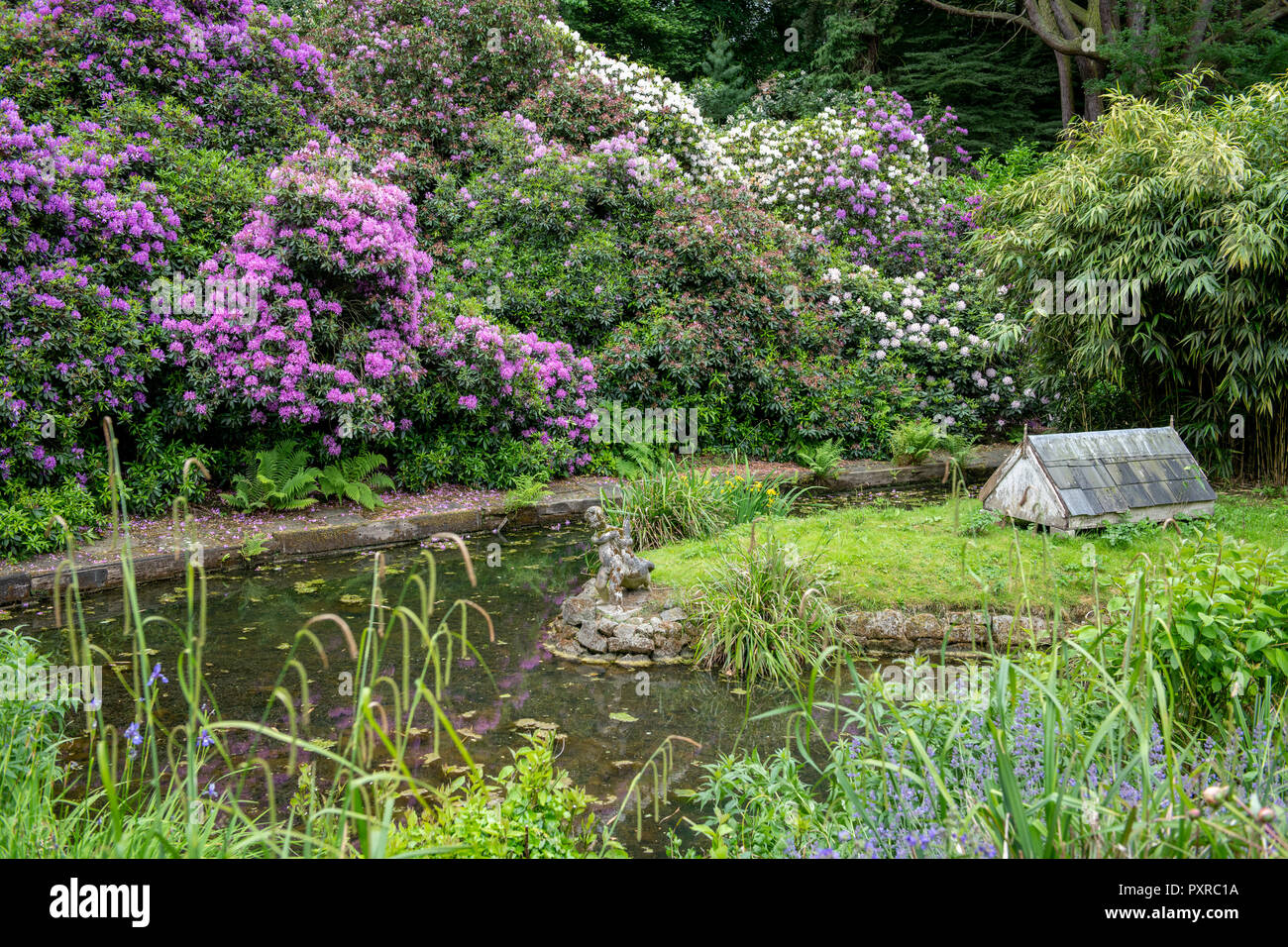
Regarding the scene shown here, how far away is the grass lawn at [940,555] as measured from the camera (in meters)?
5.32

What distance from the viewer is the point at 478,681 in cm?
477

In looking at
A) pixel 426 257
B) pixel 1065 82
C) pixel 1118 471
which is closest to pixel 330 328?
pixel 426 257

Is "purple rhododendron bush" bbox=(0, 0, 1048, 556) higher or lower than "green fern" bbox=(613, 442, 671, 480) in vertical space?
higher

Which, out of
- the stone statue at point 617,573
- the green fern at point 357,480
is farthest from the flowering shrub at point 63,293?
the stone statue at point 617,573

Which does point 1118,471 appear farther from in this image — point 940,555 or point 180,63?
point 180,63

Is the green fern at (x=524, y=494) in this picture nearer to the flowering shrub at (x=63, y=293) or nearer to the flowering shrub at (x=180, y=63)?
the flowering shrub at (x=63, y=293)

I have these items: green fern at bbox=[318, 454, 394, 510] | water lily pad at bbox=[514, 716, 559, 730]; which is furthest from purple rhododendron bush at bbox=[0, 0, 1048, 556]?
water lily pad at bbox=[514, 716, 559, 730]

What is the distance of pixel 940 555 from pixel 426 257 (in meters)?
6.18

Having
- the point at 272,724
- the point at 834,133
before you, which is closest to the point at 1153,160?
the point at 834,133

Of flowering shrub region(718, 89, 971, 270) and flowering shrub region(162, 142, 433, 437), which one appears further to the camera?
flowering shrub region(718, 89, 971, 270)

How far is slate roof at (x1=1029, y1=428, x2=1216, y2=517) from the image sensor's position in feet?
20.8

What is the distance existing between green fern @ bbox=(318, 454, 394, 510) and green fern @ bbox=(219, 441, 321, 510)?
0.15m

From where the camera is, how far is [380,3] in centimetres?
1189

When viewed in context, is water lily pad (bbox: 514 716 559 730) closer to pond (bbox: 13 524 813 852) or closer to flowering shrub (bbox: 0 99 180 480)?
pond (bbox: 13 524 813 852)
